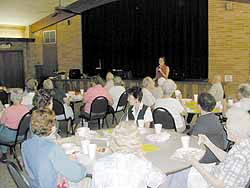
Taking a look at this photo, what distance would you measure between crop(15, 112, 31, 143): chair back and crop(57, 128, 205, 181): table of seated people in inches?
53.7

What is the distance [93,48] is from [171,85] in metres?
9.36

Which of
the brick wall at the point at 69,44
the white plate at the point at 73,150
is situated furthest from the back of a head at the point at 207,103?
the brick wall at the point at 69,44

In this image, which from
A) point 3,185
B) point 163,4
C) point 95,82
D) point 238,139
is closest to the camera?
point 238,139

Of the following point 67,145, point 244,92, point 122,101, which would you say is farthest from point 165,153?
point 122,101

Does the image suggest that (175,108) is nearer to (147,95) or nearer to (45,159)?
(147,95)

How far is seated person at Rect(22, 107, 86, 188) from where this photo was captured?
278 centimetres

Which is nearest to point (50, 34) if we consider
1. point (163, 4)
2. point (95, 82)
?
point (163, 4)

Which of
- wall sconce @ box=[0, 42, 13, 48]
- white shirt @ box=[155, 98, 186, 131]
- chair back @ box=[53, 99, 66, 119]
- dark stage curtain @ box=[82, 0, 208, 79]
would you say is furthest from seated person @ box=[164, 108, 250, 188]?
wall sconce @ box=[0, 42, 13, 48]

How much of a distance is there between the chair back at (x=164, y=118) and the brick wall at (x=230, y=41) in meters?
5.22

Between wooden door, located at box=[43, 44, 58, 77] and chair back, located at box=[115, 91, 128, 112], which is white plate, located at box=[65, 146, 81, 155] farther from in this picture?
wooden door, located at box=[43, 44, 58, 77]

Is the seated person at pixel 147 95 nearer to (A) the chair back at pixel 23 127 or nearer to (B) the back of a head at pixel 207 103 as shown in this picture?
(A) the chair back at pixel 23 127

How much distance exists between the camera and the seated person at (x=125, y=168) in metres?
2.42

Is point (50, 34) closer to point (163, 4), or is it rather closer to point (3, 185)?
point (163, 4)

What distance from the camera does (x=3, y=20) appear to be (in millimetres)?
13016
